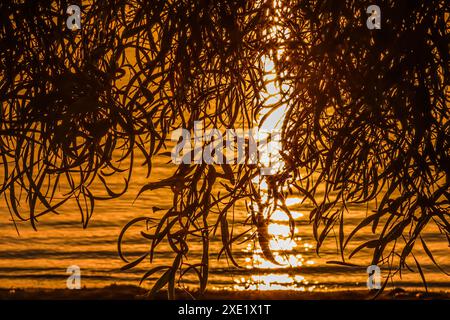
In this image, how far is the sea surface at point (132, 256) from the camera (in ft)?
6.53

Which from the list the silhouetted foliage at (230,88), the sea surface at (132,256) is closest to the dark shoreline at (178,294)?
the sea surface at (132,256)

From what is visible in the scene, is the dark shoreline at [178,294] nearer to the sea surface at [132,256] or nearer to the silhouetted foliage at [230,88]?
the sea surface at [132,256]

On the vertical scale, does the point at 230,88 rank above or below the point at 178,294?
above

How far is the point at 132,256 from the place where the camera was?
8.27ft

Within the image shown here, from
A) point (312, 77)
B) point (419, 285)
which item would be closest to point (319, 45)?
point (312, 77)

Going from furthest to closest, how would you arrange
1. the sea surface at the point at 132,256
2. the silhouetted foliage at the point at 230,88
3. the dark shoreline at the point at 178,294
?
the sea surface at the point at 132,256, the dark shoreline at the point at 178,294, the silhouetted foliage at the point at 230,88

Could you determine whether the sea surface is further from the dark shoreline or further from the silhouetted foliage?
the silhouetted foliage

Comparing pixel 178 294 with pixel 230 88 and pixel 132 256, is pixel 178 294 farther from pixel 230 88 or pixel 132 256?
pixel 132 256

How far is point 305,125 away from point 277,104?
0.25ft

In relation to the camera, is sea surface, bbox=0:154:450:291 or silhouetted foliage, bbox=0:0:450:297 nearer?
silhouetted foliage, bbox=0:0:450:297

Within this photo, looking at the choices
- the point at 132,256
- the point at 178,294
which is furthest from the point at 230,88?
the point at 132,256

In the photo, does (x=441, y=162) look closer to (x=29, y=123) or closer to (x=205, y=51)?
(x=205, y=51)

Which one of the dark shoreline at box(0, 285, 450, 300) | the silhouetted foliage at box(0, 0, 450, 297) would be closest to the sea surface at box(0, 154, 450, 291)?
the dark shoreline at box(0, 285, 450, 300)

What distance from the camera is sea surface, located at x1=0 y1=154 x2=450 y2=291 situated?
199cm
